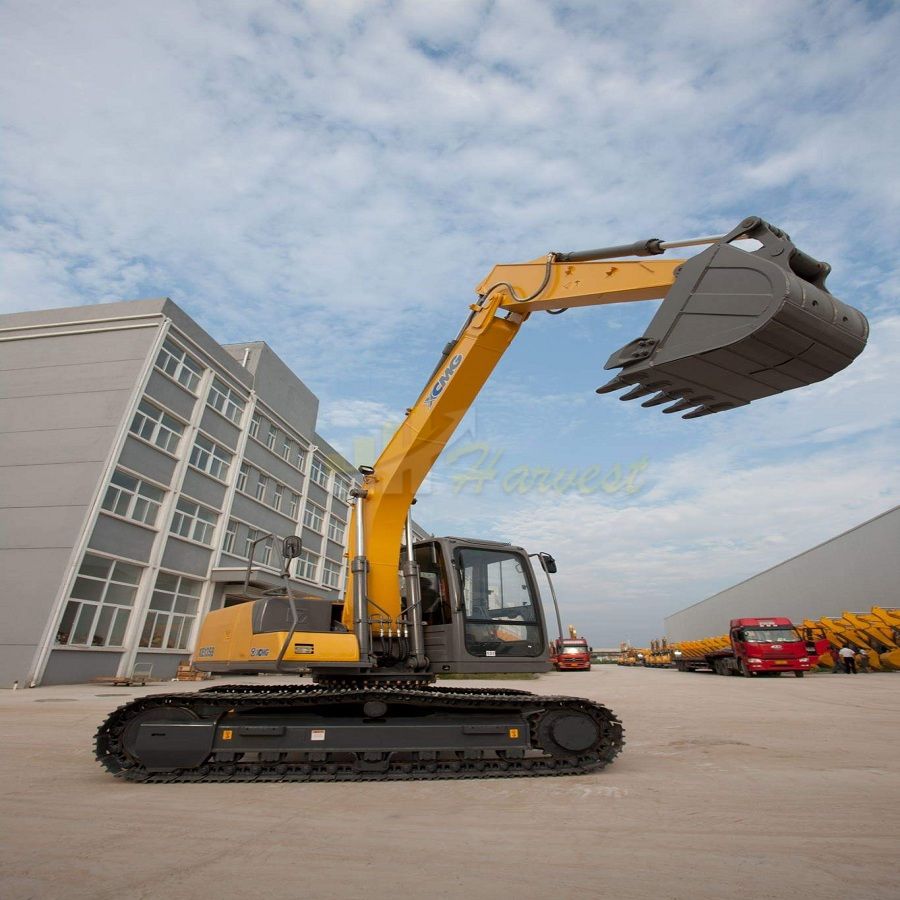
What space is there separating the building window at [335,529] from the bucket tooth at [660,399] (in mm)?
35534

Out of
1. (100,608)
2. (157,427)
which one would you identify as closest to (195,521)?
(157,427)

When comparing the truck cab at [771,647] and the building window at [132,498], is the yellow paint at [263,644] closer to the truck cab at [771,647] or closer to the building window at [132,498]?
the building window at [132,498]

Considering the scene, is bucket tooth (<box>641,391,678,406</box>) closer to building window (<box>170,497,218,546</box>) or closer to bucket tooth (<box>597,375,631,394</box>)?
bucket tooth (<box>597,375,631,394</box>)

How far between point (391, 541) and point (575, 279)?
378cm

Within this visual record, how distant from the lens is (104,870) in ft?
11.2

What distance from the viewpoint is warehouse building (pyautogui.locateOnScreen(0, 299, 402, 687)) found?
63.1ft

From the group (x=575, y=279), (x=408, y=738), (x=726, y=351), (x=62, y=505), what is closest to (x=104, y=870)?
(x=408, y=738)

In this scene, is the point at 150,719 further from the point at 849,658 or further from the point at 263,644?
the point at 849,658

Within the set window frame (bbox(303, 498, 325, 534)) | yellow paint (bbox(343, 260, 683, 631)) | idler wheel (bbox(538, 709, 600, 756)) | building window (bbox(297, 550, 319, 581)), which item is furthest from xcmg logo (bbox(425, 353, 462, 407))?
window frame (bbox(303, 498, 325, 534))

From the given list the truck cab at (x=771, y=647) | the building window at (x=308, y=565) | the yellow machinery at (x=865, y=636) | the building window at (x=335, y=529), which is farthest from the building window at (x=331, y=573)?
the yellow machinery at (x=865, y=636)

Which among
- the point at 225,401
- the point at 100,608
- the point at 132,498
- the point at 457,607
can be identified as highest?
the point at 225,401

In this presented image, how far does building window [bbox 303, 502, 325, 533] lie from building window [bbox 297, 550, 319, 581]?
169 cm

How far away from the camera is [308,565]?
1452 inches

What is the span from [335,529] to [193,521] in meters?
15.5
